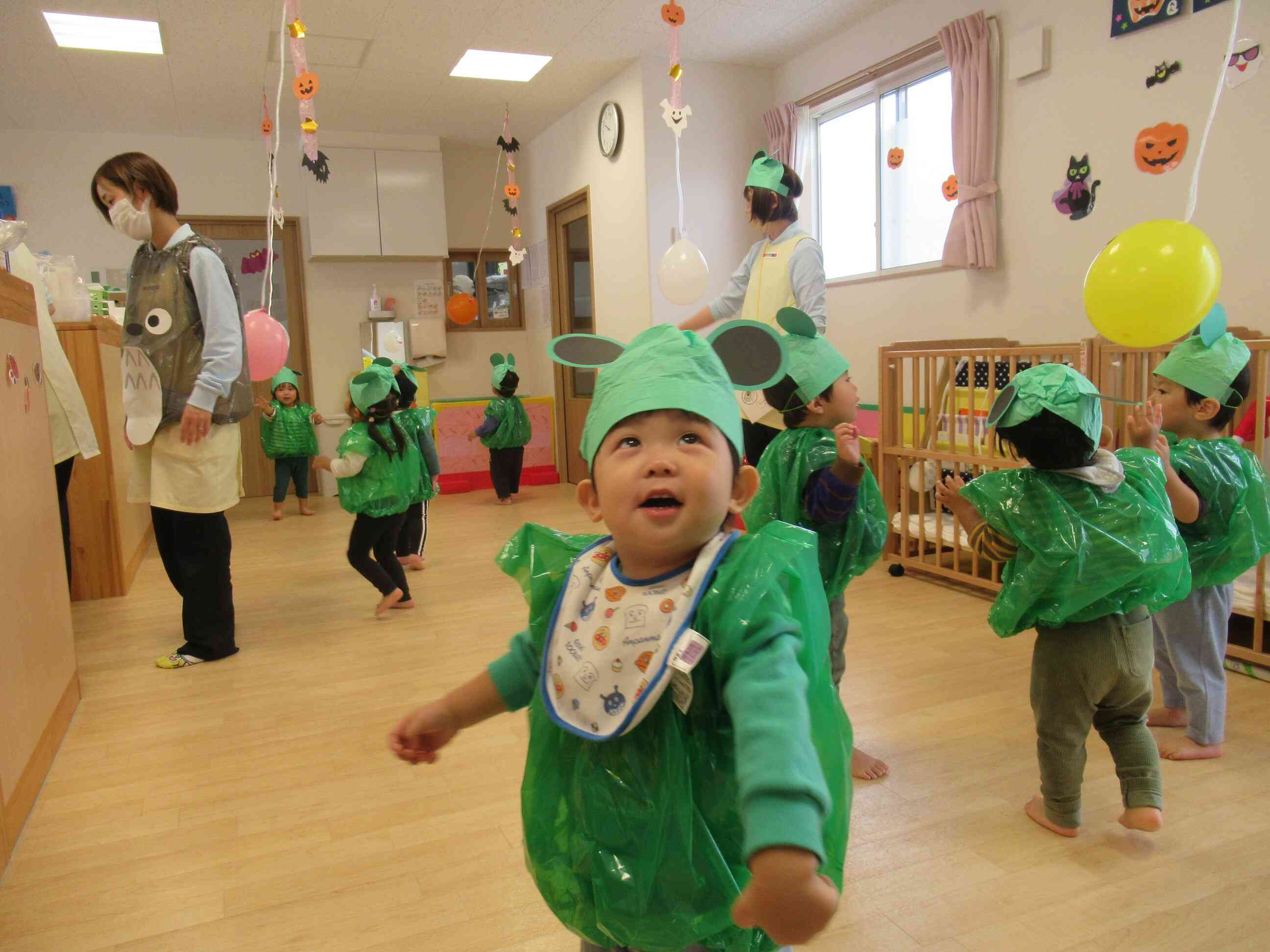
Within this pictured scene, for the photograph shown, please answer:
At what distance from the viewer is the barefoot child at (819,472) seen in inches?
70.3

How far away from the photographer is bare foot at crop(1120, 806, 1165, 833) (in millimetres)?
1625

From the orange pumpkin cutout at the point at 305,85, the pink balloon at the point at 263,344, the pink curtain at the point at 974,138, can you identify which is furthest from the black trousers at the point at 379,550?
the pink curtain at the point at 974,138

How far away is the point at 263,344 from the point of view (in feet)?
11.5

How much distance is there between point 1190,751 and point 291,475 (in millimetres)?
5338

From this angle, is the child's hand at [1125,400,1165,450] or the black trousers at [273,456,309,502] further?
the black trousers at [273,456,309,502]

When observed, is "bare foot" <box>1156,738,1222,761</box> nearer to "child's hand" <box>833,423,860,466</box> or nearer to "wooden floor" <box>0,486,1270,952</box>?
"wooden floor" <box>0,486,1270,952</box>

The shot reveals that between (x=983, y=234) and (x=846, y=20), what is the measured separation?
5.14 ft

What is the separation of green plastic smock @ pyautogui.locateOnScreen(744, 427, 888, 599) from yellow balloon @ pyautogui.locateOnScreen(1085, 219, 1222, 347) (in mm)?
793

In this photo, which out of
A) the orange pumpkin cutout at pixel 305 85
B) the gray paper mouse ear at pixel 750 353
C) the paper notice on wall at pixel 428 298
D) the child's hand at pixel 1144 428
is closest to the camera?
the gray paper mouse ear at pixel 750 353

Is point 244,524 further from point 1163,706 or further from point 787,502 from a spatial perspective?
point 1163,706

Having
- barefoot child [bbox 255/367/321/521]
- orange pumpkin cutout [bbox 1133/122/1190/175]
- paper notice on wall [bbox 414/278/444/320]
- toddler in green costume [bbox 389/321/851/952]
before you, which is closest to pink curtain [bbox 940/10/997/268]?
orange pumpkin cutout [bbox 1133/122/1190/175]

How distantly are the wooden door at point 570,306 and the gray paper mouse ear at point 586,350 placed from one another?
5298mm

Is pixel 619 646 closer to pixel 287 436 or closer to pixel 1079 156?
pixel 1079 156

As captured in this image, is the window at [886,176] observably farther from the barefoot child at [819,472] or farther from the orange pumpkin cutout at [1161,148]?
the barefoot child at [819,472]
